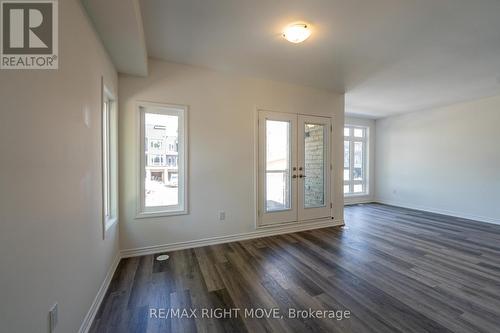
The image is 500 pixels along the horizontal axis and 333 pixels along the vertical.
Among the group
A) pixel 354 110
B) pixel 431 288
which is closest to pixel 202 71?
pixel 431 288

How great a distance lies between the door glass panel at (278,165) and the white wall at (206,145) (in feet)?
1.04

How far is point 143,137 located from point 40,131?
6.30ft

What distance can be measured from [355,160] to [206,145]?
5271 millimetres

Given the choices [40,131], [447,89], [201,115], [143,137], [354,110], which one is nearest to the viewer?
[40,131]

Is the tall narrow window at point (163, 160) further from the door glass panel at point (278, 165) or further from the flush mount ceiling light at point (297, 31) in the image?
the flush mount ceiling light at point (297, 31)

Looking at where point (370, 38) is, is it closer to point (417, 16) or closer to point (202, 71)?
point (417, 16)

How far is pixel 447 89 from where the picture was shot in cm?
411

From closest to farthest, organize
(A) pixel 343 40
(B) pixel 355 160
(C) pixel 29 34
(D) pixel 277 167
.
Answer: (C) pixel 29 34 < (A) pixel 343 40 < (D) pixel 277 167 < (B) pixel 355 160

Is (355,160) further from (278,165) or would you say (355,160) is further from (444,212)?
(278,165)

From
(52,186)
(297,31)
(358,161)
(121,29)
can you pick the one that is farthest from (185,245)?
(358,161)

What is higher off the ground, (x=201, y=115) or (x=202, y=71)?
(x=202, y=71)

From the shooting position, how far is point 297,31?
2.23 meters

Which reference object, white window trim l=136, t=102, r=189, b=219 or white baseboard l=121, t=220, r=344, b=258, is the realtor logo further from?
white baseboard l=121, t=220, r=344, b=258

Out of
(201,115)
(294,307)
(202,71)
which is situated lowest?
(294,307)
